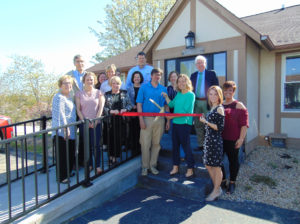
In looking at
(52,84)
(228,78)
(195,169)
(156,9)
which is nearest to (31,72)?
(52,84)

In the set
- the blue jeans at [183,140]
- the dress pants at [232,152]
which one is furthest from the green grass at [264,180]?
the blue jeans at [183,140]

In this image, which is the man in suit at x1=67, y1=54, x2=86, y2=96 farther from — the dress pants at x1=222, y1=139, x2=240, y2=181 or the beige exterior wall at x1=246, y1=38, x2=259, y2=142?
the beige exterior wall at x1=246, y1=38, x2=259, y2=142

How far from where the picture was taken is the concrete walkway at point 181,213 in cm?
274

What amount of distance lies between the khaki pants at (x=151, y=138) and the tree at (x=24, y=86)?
490 inches

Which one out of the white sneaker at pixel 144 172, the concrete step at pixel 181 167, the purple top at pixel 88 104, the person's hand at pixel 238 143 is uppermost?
the purple top at pixel 88 104

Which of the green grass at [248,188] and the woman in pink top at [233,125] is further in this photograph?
the green grass at [248,188]

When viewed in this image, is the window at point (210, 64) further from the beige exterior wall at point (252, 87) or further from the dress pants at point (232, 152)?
the dress pants at point (232, 152)

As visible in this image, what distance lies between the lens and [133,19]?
20.4 m


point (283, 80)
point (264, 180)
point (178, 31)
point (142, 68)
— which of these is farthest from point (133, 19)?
point (264, 180)

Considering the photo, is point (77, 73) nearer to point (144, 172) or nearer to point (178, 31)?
point (144, 172)

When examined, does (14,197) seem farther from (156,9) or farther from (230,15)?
(156,9)

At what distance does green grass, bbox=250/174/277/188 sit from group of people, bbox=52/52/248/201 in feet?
2.85

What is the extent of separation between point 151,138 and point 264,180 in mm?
2292

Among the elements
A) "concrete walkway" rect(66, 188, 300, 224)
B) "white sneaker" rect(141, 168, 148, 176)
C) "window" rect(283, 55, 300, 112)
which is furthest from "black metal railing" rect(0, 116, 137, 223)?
"window" rect(283, 55, 300, 112)
